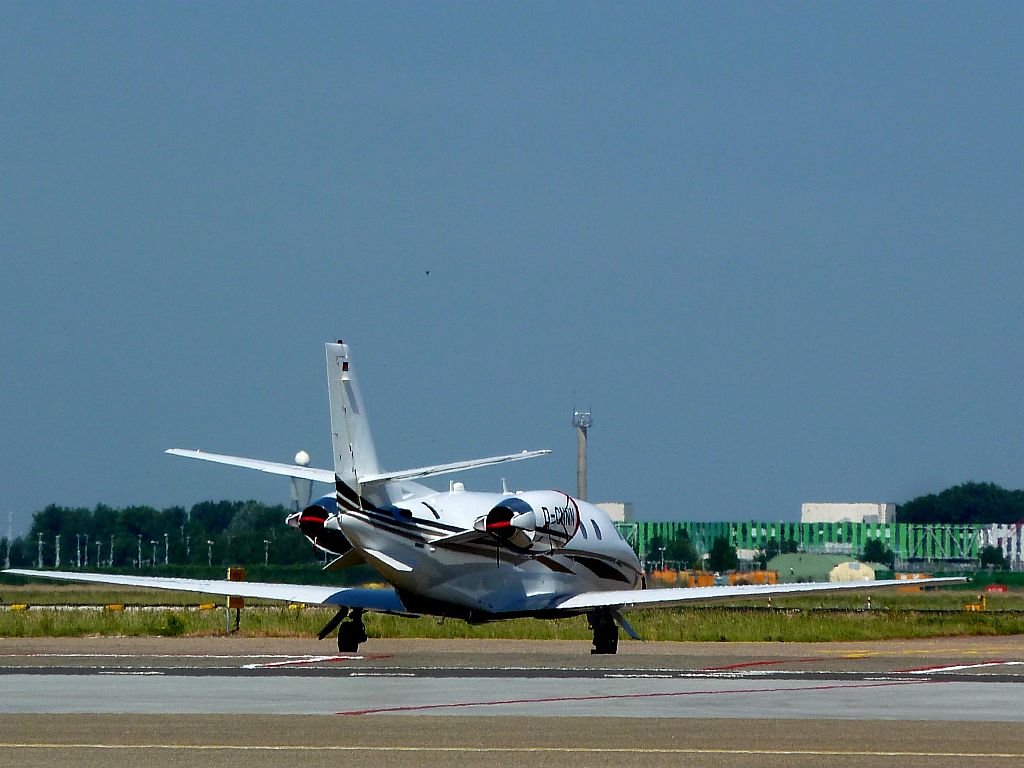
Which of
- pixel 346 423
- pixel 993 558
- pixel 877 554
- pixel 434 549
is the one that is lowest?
pixel 993 558

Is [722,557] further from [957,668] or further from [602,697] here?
[602,697]

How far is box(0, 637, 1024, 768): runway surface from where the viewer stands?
52.9 feet

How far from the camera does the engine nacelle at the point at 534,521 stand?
3888cm

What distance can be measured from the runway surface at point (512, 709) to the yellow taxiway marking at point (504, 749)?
0.10 feet

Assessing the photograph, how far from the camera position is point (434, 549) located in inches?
1503

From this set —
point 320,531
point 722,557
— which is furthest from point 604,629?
point 722,557

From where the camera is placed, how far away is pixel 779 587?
124ft

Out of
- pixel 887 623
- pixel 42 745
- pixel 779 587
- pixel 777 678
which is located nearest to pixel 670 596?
pixel 779 587

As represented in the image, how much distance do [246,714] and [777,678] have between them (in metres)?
9.91

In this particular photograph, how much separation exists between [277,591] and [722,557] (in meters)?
71.5

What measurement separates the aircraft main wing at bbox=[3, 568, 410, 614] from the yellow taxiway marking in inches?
862

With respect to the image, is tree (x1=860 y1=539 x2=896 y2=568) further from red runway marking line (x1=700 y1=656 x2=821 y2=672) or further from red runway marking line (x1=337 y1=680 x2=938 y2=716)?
red runway marking line (x1=337 y1=680 x2=938 y2=716)

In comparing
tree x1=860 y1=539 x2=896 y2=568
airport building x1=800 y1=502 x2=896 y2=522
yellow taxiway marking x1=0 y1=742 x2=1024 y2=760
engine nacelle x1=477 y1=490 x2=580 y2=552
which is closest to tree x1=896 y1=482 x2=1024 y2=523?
airport building x1=800 y1=502 x2=896 y2=522

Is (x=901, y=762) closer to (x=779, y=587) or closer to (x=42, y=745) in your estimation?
(x=42, y=745)
